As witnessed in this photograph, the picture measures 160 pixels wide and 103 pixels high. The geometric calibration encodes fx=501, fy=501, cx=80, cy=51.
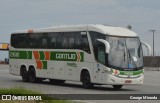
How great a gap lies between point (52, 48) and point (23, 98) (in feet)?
40.8

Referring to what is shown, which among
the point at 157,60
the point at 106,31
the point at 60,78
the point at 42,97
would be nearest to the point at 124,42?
the point at 106,31

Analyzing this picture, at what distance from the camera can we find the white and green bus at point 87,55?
927 inches

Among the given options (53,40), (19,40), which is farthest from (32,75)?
(53,40)

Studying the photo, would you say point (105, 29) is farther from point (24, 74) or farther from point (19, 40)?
point (19, 40)

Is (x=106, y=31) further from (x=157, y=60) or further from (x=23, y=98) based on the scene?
(x=157, y=60)

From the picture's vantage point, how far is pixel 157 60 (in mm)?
57625

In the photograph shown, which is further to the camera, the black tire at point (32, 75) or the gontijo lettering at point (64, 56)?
the black tire at point (32, 75)

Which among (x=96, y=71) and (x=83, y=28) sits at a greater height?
(x=83, y=28)

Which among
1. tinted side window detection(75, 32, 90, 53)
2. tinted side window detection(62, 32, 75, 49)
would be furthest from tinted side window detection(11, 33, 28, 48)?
tinted side window detection(75, 32, 90, 53)

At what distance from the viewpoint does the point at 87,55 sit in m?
24.7

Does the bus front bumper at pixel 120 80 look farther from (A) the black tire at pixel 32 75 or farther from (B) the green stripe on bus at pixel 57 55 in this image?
(A) the black tire at pixel 32 75

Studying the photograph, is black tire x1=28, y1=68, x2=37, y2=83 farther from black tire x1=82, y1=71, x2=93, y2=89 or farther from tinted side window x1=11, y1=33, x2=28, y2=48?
black tire x1=82, y1=71, x2=93, y2=89

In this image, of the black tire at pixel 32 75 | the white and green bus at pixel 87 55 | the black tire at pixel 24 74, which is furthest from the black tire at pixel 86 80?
the black tire at pixel 24 74

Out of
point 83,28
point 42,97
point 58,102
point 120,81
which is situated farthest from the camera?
point 83,28
